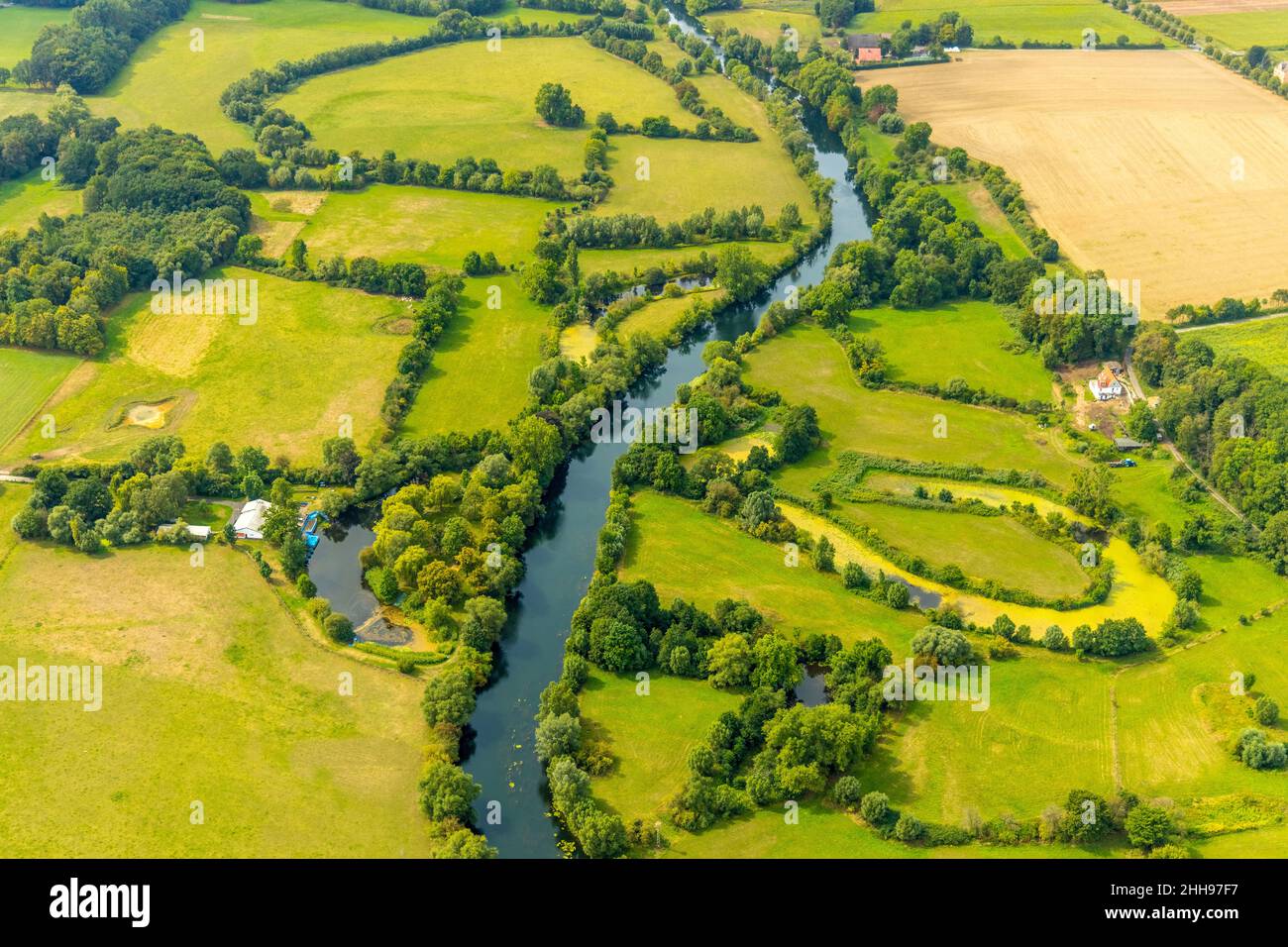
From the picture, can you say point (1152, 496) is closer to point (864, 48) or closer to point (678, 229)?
point (678, 229)

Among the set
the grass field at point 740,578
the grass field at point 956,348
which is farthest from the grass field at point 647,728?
the grass field at point 956,348

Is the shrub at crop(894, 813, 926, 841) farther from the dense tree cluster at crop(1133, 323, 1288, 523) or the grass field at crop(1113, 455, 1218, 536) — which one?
the dense tree cluster at crop(1133, 323, 1288, 523)

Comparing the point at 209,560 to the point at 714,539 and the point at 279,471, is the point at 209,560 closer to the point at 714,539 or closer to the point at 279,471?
the point at 279,471

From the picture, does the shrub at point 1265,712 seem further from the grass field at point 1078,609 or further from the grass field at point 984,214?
the grass field at point 984,214

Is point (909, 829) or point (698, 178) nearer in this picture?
point (909, 829)

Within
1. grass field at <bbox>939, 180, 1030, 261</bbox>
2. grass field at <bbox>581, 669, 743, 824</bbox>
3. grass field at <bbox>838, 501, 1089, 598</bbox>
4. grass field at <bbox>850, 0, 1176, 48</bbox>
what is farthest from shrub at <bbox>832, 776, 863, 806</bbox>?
grass field at <bbox>850, 0, 1176, 48</bbox>

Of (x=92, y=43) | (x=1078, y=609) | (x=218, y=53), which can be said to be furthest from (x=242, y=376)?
(x=92, y=43)
